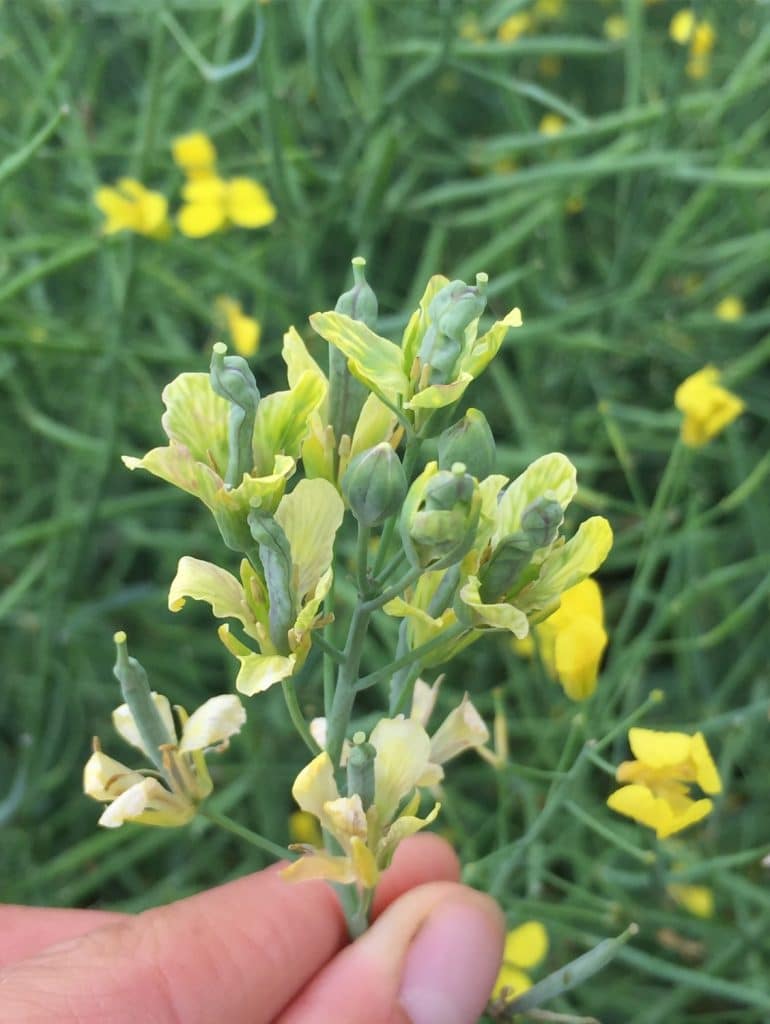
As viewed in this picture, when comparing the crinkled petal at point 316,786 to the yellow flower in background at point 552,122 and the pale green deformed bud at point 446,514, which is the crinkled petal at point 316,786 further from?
the yellow flower in background at point 552,122

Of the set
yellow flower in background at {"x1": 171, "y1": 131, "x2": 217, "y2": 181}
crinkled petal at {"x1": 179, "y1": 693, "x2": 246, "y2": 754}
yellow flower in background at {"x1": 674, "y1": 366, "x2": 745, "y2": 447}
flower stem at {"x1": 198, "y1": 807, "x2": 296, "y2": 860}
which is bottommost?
flower stem at {"x1": 198, "y1": 807, "x2": 296, "y2": 860}

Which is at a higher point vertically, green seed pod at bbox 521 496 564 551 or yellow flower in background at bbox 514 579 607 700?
green seed pod at bbox 521 496 564 551

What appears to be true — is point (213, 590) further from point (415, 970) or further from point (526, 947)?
point (526, 947)

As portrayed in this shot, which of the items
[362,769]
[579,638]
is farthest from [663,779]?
[362,769]

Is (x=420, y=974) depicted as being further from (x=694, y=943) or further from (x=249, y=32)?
(x=249, y=32)

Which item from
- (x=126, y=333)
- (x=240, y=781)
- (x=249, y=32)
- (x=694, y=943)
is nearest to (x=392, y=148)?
(x=126, y=333)

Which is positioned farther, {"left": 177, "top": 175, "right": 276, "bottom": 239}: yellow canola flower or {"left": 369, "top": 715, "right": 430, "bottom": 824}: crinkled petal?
{"left": 177, "top": 175, "right": 276, "bottom": 239}: yellow canola flower

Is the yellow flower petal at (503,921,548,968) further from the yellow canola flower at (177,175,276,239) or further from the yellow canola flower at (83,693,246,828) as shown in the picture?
the yellow canola flower at (177,175,276,239)

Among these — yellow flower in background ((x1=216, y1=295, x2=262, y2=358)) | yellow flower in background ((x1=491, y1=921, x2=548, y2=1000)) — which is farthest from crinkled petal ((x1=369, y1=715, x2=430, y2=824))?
yellow flower in background ((x1=216, y1=295, x2=262, y2=358))
